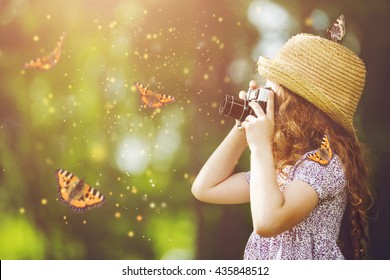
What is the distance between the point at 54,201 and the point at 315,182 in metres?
0.85

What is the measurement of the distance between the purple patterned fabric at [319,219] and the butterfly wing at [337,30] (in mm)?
420

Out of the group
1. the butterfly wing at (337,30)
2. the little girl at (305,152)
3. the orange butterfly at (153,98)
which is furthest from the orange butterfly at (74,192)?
the butterfly wing at (337,30)

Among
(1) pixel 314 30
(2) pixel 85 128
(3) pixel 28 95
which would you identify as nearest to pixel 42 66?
(3) pixel 28 95

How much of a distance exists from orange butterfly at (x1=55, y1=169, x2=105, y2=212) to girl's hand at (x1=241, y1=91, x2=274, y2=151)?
0.61m

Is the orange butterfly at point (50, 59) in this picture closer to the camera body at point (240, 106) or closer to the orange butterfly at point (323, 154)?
the camera body at point (240, 106)

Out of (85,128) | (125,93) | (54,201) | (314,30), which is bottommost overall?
(54,201)

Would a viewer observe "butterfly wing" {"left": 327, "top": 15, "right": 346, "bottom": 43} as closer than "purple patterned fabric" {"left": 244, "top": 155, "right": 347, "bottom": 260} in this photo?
No

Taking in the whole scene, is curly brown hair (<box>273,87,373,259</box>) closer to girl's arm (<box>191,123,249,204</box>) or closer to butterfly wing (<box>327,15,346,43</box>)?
girl's arm (<box>191,123,249,204</box>)

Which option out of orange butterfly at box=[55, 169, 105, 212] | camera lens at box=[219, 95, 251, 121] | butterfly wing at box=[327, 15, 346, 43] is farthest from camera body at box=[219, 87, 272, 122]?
orange butterfly at box=[55, 169, 105, 212]

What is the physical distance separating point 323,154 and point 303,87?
16cm

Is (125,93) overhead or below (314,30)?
below

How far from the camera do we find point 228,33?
1.58 metres

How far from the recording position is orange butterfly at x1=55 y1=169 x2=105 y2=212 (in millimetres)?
1600

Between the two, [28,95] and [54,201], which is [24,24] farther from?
[54,201]
